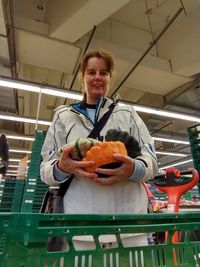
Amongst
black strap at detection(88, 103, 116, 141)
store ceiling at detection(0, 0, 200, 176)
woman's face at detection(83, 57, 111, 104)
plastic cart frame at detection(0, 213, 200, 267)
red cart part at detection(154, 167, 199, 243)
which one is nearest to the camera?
plastic cart frame at detection(0, 213, 200, 267)

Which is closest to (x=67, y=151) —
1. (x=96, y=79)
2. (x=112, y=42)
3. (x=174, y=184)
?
(x=96, y=79)

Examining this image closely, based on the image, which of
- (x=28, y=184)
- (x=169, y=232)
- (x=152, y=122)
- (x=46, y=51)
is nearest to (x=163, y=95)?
(x=152, y=122)

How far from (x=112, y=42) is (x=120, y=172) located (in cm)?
421

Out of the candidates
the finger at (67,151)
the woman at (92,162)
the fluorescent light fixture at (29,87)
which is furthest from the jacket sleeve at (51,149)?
the fluorescent light fixture at (29,87)

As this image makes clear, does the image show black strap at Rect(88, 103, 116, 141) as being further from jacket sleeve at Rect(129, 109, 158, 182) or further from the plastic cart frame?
the plastic cart frame

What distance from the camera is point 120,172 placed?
74cm

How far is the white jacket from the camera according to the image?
2.60 feet

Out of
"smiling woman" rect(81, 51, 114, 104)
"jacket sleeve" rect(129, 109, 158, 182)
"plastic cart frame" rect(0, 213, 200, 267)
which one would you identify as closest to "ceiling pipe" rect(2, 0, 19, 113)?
"smiling woman" rect(81, 51, 114, 104)

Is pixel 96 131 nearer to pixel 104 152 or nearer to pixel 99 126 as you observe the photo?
pixel 99 126

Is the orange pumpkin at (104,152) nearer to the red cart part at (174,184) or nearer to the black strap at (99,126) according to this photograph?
the black strap at (99,126)

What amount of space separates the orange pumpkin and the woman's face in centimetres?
39

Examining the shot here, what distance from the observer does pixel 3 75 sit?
13.0 ft

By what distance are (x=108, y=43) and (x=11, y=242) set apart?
14.1 ft


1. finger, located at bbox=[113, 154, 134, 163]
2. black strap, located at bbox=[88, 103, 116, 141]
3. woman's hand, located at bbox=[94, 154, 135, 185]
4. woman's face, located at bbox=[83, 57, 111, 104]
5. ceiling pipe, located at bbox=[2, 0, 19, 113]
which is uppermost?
ceiling pipe, located at bbox=[2, 0, 19, 113]
